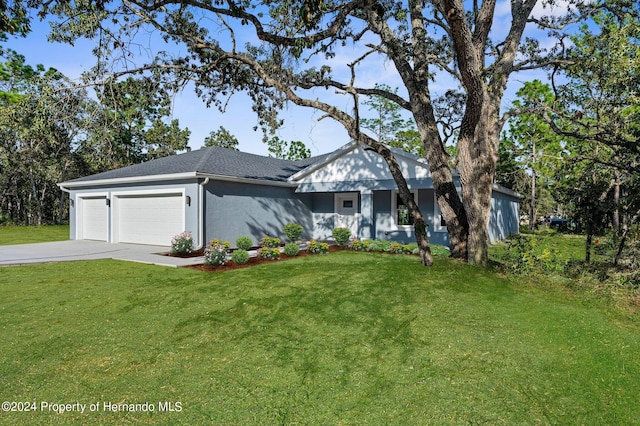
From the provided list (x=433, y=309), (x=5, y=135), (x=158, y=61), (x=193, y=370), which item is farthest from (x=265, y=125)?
(x=5, y=135)

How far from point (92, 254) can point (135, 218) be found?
3.32m

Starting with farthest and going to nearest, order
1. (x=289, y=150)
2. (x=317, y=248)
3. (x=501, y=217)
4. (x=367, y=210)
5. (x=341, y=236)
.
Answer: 1. (x=289, y=150)
2. (x=501, y=217)
3. (x=367, y=210)
4. (x=341, y=236)
5. (x=317, y=248)

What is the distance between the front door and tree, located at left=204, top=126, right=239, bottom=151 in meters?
30.3

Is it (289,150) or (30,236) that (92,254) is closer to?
(30,236)

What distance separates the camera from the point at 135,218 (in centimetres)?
1588

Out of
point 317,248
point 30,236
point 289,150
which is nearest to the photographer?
point 317,248

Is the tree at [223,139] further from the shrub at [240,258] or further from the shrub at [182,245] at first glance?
the shrub at [240,258]

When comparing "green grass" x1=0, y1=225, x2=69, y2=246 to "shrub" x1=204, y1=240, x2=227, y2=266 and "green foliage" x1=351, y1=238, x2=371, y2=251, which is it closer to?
"shrub" x1=204, y1=240, x2=227, y2=266

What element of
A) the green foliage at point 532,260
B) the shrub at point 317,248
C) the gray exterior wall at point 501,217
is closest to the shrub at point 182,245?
the shrub at point 317,248

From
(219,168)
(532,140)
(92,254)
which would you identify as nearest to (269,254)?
(219,168)

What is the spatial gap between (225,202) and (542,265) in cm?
1072

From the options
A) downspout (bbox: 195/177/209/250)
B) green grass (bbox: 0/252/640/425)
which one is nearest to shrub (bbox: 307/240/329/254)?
downspout (bbox: 195/177/209/250)

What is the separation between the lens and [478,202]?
339 inches

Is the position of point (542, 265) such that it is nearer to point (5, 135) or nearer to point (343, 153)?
point (343, 153)
